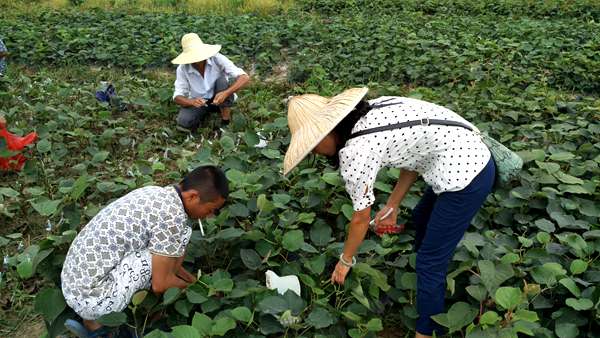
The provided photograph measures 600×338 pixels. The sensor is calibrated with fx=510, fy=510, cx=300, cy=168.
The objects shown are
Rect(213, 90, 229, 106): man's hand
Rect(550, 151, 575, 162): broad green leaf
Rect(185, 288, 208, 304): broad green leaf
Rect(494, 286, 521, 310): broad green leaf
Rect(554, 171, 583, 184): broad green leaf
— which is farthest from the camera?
Rect(213, 90, 229, 106): man's hand

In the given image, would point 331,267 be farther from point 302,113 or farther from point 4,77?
point 4,77

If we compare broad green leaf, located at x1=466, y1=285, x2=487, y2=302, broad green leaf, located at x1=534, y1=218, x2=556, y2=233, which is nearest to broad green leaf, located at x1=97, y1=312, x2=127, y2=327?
broad green leaf, located at x1=466, y1=285, x2=487, y2=302

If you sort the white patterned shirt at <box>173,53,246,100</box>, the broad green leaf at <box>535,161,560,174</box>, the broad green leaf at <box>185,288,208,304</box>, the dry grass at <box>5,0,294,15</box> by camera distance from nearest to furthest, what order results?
the broad green leaf at <box>185,288,208,304</box>, the broad green leaf at <box>535,161,560,174</box>, the white patterned shirt at <box>173,53,246,100</box>, the dry grass at <box>5,0,294,15</box>

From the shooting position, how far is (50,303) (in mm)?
2230

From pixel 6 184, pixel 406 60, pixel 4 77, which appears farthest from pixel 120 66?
pixel 406 60

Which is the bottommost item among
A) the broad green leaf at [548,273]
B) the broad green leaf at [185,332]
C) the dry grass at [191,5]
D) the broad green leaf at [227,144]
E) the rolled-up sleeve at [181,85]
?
the dry grass at [191,5]

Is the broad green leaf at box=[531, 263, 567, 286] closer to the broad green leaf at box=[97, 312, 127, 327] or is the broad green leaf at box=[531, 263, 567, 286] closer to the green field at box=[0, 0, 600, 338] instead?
the green field at box=[0, 0, 600, 338]

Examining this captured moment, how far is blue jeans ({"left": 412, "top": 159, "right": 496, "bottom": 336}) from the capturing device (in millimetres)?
2115

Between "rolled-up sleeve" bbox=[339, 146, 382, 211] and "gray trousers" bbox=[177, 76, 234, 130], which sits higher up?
"rolled-up sleeve" bbox=[339, 146, 382, 211]

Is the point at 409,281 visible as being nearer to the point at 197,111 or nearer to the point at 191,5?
the point at 197,111

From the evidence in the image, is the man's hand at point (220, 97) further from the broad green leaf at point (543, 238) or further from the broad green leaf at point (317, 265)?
the broad green leaf at point (543, 238)

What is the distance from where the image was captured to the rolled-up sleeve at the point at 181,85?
4.58 metres

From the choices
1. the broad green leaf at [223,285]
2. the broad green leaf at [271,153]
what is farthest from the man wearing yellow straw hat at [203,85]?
the broad green leaf at [223,285]

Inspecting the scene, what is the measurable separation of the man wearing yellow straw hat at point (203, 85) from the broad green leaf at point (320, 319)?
8.88ft
